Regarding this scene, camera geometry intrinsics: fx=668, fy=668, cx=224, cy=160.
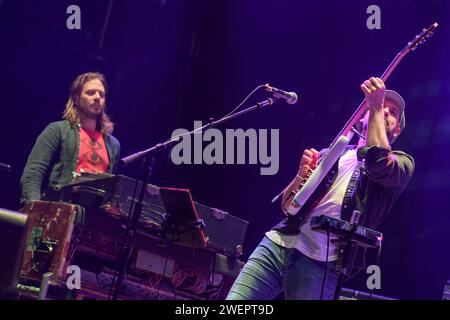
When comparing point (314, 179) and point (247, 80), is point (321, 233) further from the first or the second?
point (247, 80)

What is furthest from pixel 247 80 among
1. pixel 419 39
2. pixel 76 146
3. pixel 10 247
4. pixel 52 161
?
pixel 10 247

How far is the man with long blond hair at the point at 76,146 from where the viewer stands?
4848 millimetres

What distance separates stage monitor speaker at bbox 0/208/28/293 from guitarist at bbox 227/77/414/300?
132 cm

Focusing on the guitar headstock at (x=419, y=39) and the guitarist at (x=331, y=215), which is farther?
the guitar headstock at (x=419, y=39)

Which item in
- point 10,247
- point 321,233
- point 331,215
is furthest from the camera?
point 331,215

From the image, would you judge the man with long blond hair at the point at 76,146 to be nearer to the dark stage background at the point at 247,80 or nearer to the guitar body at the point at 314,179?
the dark stage background at the point at 247,80

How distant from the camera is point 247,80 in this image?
6.70 m

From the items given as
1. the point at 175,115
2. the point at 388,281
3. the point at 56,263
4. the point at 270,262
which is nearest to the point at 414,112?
the point at 388,281

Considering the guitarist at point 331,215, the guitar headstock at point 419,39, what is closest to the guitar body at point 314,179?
the guitarist at point 331,215

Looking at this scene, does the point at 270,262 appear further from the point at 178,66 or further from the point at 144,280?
the point at 178,66

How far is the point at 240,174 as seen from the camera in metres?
6.56

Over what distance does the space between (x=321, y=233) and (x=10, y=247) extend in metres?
1.56

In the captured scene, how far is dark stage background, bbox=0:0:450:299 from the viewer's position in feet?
18.5

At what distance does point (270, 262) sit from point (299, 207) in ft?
1.06
